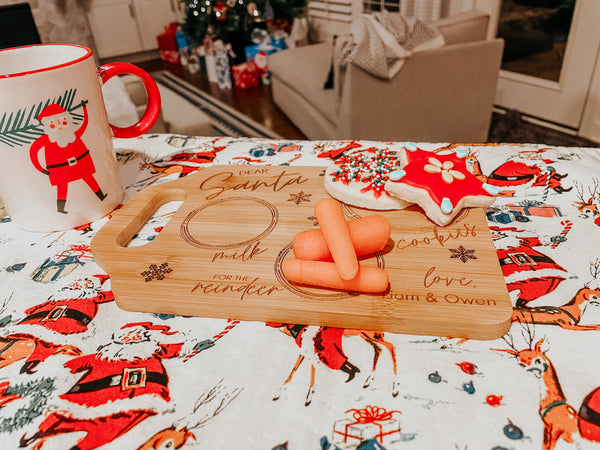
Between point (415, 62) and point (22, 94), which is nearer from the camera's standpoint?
point (22, 94)

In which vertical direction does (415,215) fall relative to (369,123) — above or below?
above

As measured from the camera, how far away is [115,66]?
737 millimetres

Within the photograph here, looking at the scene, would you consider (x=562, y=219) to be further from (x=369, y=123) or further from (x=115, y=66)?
(x=369, y=123)

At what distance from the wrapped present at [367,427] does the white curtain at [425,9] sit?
3.78 meters

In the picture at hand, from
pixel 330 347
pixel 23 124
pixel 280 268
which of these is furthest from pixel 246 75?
pixel 330 347

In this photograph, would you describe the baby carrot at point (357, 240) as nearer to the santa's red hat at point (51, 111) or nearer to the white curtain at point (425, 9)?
the santa's red hat at point (51, 111)

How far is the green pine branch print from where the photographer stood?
1.98ft

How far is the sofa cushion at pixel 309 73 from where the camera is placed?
2553mm

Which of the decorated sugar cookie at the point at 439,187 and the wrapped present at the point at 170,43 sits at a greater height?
the decorated sugar cookie at the point at 439,187

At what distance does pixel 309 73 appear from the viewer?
2826 mm

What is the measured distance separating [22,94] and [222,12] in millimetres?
3673

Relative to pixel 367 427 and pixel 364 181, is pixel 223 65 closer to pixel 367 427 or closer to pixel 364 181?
pixel 364 181

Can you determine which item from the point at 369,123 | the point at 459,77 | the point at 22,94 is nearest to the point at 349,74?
the point at 369,123

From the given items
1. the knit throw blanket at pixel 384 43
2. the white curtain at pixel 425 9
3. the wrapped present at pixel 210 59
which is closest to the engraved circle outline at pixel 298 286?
the knit throw blanket at pixel 384 43
